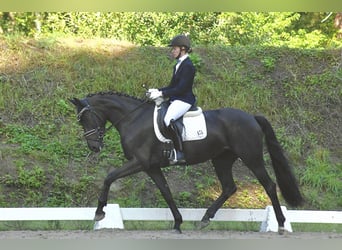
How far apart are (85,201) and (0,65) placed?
4620 millimetres

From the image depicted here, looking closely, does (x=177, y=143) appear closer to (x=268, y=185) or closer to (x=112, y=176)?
(x=112, y=176)

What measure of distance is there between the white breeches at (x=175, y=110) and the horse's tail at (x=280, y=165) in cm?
107

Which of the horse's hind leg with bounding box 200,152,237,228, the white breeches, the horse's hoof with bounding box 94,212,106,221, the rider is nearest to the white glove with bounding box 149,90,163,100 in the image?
the rider

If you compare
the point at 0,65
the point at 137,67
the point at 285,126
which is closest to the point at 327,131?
the point at 285,126

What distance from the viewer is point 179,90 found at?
6.84 metres

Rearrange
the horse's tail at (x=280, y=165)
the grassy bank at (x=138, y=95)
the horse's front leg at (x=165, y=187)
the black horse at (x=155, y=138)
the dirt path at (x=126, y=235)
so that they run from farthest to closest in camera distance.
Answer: the grassy bank at (x=138, y=95)
the horse's tail at (x=280, y=165)
the horse's front leg at (x=165, y=187)
the black horse at (x=155, y=138)
the dirt path at (x=126, y=235)

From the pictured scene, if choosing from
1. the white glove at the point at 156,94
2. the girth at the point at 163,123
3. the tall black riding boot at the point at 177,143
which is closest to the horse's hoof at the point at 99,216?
the tall black riding boot at the point at 177,143

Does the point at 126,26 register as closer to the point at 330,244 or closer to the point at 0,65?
the point at 0,65

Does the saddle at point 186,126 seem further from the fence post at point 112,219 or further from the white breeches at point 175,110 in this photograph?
the fence post at point 112,219

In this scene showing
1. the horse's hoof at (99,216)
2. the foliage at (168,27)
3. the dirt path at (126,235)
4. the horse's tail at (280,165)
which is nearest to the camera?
the dirt path at (126,235)

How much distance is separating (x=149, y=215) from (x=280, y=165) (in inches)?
77.9

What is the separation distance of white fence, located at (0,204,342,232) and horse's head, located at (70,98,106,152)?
1.01m

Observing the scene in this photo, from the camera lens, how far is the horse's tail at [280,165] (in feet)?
24.2

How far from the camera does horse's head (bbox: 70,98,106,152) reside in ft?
23.2
